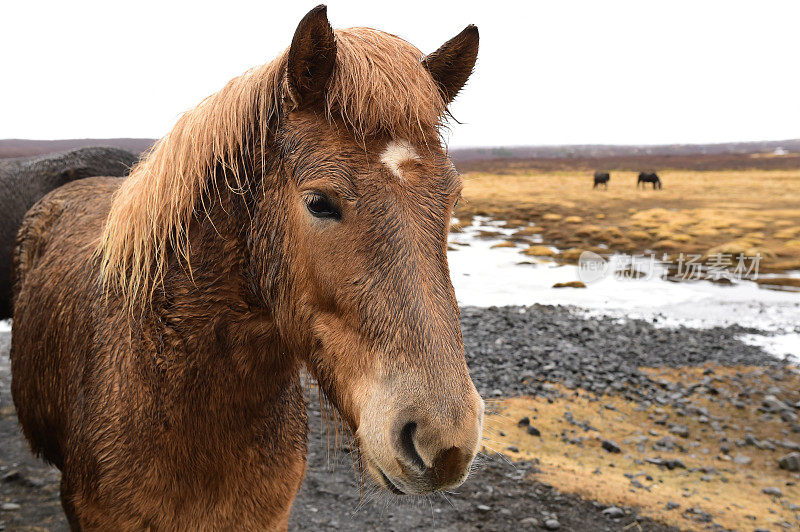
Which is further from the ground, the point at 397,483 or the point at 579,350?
the point at 397,483

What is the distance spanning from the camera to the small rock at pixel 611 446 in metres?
7.09

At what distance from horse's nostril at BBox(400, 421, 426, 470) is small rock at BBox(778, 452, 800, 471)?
758 cm

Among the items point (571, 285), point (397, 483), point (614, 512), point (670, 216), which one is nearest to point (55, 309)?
point (397, 483)

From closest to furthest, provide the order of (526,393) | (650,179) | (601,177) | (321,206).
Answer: (321,206), (526,393), (650,179), (601,177)

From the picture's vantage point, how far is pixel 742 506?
5.80 m

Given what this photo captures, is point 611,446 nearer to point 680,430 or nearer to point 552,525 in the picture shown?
point 680,430

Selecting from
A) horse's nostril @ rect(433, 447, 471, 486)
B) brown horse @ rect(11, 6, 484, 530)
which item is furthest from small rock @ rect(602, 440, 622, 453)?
horse's nostril @ rect(433, 447, 471, 486)

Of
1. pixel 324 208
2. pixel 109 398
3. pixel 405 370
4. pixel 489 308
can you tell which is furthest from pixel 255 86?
pixel 489 308

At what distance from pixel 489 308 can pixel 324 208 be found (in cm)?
1233

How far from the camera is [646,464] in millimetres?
6773
